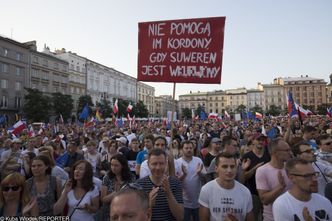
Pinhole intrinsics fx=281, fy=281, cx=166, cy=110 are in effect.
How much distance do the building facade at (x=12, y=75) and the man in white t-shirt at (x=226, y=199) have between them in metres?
48.5

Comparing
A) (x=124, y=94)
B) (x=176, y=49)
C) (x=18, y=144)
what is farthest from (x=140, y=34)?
(x=124, y=94)

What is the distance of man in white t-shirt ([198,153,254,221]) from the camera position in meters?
3.10

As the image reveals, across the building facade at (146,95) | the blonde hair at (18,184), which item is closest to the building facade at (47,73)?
the building facade at (146,95)

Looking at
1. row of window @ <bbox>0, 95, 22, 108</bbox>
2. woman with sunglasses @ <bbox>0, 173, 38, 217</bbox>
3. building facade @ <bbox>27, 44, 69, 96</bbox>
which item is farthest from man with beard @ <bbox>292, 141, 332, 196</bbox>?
building facade @ <bbox>27, 44, 69, 96</bbox>

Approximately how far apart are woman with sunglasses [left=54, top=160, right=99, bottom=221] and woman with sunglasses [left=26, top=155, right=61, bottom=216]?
7.3 inches

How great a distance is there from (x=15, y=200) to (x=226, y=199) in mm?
2595

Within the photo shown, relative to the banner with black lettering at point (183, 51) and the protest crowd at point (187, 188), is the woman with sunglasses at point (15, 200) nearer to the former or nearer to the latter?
the protest crowd at point (187, 188)

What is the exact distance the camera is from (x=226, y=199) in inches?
123

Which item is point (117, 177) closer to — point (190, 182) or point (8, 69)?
point (190, 182)

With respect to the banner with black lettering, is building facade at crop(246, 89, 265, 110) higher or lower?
higher

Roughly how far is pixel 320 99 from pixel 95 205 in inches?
4989

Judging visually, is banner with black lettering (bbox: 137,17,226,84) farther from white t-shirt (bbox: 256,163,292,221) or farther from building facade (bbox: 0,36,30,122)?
building facade (bbox: 0,36,30,122)

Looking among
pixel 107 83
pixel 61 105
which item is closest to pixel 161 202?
pixel 61 105

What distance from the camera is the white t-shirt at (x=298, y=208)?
256 cm
